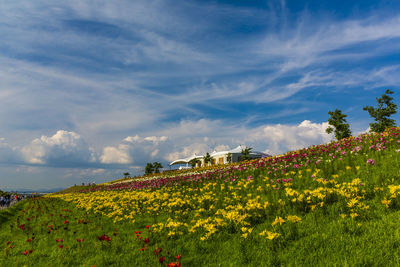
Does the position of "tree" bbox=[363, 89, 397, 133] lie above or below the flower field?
above

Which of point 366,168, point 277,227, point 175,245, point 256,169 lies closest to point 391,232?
point 277,227

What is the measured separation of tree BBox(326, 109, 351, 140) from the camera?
30531mm

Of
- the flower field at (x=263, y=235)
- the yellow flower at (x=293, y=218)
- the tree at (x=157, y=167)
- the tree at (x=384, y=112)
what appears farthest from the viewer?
the tree at (x=157, y=167)

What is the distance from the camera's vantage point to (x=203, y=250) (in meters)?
4.97

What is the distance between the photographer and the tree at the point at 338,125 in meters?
30.5

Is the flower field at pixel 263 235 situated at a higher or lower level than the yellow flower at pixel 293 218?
lower

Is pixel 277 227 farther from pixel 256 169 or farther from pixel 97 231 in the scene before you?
pixel 256 169

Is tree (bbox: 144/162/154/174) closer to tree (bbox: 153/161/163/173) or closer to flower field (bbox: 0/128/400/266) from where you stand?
tree (bbox: 153/161/163/173)

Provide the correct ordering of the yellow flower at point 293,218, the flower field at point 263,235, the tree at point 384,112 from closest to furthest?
1. the flower field at point 263,235
2. the yellow flower at point 293,218
3. the tree at point 384,112

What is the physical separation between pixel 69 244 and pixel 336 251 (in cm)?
676

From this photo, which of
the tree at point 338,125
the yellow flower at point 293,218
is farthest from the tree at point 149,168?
the yellow flower at point 293,218

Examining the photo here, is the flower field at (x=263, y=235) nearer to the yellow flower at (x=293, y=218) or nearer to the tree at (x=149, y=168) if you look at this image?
the yellow flower at (x=293, y=218)

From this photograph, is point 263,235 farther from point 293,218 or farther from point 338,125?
point 338,125

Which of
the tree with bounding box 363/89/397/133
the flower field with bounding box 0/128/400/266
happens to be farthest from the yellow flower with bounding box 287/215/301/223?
the tree with bounding box 363/89/397/133
